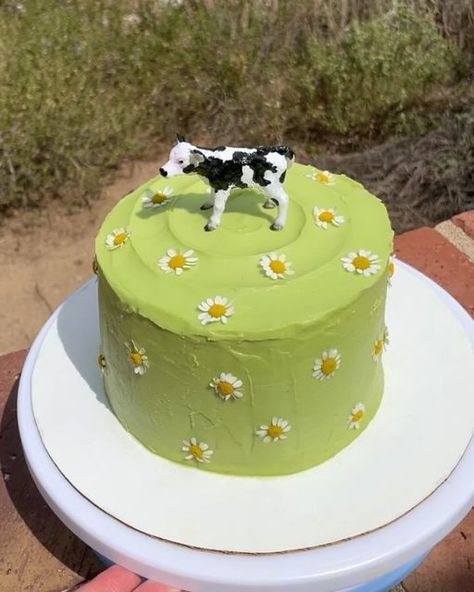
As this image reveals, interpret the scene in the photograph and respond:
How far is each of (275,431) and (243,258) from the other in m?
0.35

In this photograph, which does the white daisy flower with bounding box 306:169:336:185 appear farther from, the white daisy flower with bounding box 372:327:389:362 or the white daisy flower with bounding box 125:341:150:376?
the white daisy flower with bounding box 125:341:150:376

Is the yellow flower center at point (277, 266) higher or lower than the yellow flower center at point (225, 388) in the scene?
higher

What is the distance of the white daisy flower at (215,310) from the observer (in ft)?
4.55

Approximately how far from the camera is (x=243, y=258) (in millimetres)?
1477

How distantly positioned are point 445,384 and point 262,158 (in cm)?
70

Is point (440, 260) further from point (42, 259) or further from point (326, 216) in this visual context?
point (42, 259)

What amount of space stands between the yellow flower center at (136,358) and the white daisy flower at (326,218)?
17.8 inches

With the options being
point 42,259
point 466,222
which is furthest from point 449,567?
point 42,259

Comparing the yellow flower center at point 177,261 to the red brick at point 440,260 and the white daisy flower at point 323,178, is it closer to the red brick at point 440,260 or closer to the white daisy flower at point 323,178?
the white daisy flower at point 323,178

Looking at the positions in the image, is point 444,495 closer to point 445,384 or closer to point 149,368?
point 445,384

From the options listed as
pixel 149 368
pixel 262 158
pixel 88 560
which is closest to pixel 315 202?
pixel 262 158

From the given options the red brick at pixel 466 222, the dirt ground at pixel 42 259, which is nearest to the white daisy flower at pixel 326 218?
the red brick at pixel 466 222

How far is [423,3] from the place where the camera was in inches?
167

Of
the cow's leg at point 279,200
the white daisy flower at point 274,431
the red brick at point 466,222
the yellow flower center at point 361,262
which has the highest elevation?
the cow's leg at point 279,200
